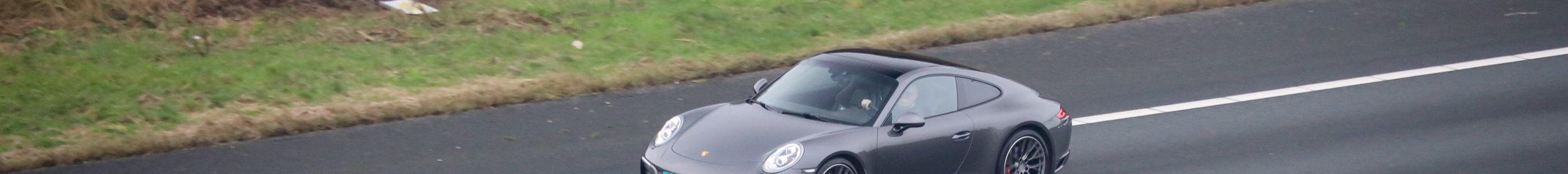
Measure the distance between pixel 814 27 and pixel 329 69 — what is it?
511cm

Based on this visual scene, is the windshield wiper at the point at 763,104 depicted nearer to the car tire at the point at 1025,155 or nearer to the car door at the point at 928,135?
the car door at the point at 928,135

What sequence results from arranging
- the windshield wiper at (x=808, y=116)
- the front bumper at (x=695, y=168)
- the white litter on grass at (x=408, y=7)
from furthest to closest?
the white litter on grass at (x=408, y=7), the windshield wiper at (x=808, y=116), the front bumper at (x=695, y=168)

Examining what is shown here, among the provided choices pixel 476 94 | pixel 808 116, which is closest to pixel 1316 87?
pixel 808 116

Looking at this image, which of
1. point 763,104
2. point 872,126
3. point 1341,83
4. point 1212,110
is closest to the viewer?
point 872,126

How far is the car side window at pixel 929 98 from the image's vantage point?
792 centimetres

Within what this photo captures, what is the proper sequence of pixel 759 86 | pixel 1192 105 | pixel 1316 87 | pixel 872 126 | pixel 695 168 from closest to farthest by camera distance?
1. pixel 695 168
2. pixel 872 126
3. pixel 759 86
4. pixel 1192 105
5. pixel 1316 87

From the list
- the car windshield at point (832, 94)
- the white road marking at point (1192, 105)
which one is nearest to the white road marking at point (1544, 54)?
the white road marking at point (1192, 105)

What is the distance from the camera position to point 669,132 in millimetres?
7902

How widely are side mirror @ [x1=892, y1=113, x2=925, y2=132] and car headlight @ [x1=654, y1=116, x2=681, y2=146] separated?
122cm

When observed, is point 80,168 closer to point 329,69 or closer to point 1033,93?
point 329,69

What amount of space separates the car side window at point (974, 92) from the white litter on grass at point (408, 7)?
783 centimetres

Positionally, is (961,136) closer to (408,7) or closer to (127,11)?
(408,7)

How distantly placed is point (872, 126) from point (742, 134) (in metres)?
0.73

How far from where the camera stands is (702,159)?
7297mm
